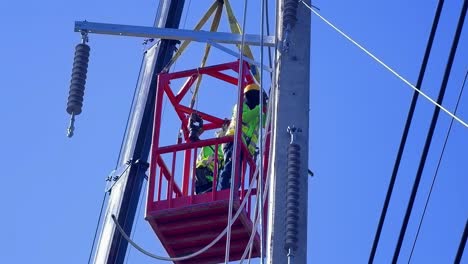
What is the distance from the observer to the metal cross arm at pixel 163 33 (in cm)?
1380

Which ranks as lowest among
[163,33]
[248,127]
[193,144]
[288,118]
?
[288,118]

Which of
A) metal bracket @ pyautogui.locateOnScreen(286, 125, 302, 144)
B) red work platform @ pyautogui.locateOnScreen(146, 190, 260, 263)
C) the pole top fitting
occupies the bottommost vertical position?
metal bracket @ pyautogui.locateOnScreen(286, 125, 302, 144)

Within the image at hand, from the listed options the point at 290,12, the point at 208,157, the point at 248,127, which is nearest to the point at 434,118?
the point at 290,12

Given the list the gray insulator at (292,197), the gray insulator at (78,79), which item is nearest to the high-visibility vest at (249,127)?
the gray insulator at (78,79)

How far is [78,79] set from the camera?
577 inches

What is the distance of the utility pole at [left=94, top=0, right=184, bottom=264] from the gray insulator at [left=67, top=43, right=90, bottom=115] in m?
2.93

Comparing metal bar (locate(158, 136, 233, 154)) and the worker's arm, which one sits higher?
the worker's arm

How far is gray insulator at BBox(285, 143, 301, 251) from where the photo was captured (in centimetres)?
1166

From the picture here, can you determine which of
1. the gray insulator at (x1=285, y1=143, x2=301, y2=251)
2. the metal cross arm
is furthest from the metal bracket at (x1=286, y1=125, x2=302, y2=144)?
the metal cross arm

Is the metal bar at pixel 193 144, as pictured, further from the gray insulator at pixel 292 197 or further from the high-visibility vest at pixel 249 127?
the gray insulator at pixel 292 197

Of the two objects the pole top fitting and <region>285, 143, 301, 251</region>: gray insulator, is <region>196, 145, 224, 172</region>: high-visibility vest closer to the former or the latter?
the pole top fitting

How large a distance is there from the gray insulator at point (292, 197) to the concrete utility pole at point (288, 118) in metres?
0.02

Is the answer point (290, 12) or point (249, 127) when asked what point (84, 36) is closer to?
point (290, 12)

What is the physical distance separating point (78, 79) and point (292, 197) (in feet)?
12.0
